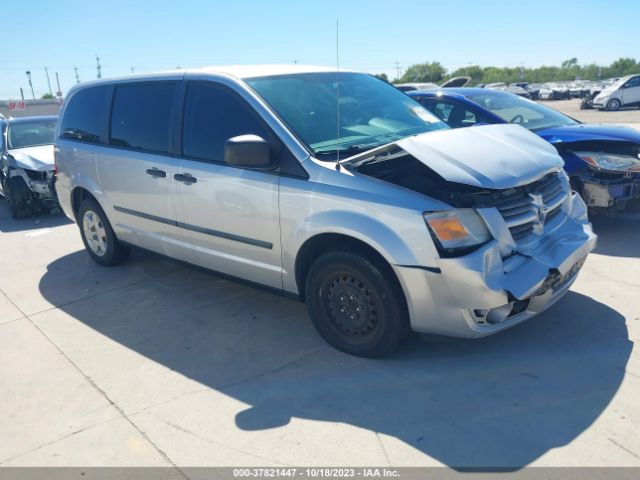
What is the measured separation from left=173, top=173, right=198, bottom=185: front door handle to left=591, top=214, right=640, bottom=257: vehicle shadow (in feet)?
13.4

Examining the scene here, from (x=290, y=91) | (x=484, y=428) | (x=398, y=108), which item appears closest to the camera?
(x=484, y=428)

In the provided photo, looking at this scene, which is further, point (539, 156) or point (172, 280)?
point (172, 280)

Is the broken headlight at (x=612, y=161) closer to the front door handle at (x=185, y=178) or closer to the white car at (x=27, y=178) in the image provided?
the front door handle at (x=185, y=178)

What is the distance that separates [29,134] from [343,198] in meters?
8.56

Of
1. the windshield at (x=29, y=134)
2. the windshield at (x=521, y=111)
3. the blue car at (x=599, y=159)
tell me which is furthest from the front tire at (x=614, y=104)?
the windshield at (x=29, y=134)

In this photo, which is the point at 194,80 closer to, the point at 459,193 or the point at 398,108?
the point at 398,108

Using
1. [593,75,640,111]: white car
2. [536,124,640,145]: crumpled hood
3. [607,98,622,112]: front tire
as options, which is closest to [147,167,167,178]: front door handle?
[536,124,640,145]: crumpled hood

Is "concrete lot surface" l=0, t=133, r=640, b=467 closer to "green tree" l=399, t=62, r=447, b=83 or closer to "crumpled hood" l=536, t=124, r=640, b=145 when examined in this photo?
"crumpled hood" l=536, t=124, r=640, b=145

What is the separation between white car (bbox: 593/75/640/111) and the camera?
84.5ft

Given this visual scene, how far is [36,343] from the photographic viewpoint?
4.23m

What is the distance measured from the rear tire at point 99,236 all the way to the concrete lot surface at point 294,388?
87 centimetres

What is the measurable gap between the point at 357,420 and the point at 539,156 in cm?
214

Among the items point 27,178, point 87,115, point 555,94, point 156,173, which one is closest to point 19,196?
point 27,178

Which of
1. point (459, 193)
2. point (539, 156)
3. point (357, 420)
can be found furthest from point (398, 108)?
point (357, 420)
